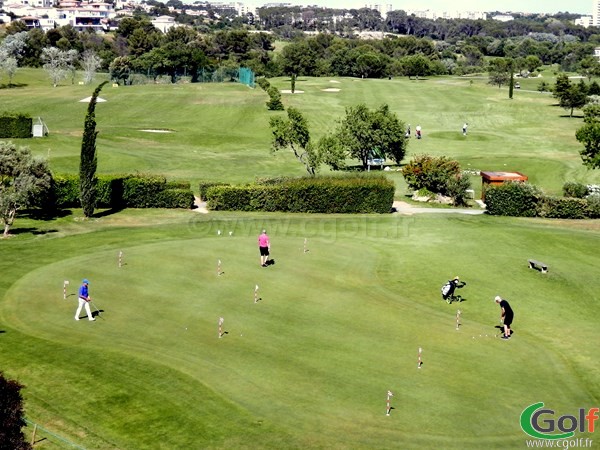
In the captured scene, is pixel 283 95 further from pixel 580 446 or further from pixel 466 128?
pixel 580 446

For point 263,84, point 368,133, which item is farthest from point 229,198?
point 263,84

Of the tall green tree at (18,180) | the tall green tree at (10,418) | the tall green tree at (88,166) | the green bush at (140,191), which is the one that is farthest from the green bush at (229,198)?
the tall green tree at (10,418)

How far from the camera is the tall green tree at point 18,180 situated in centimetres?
4844

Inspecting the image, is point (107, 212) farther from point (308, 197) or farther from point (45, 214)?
point (308, 197)

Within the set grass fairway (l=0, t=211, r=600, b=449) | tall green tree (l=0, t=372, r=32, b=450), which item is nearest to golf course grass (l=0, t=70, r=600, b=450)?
grass fairway (l=0, t=211, r=600, b=449)

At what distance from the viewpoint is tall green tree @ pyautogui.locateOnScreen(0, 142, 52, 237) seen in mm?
48438

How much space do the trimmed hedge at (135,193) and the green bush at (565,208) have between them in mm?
25522

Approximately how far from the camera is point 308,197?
58969 millimetres

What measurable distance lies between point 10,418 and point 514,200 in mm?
46969

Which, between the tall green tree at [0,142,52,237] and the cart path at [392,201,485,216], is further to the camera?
the cart path at [392,201,485,216]

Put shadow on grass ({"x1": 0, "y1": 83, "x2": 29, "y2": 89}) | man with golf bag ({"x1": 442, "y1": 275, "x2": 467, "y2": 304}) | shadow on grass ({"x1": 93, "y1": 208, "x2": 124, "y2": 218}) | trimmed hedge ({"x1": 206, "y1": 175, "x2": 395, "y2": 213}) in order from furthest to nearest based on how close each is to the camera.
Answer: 1. shadow on grass ({"x1": 0, "y1": 83, "x2": 29, "y2": 89})
2. trimmed hedge ({"x1": 206, "y1": 175, "x2": 395, "y2": 213})
3. shadow on grass ({"x1": 93, "y1": 208, "x2": 124, "y2": 218})
4. man with golf bag ({"x1": 442, "y1": 275, "x2": 467, "y2": 304})

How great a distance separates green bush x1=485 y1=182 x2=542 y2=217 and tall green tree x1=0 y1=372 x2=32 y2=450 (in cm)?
4568

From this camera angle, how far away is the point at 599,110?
276 ft

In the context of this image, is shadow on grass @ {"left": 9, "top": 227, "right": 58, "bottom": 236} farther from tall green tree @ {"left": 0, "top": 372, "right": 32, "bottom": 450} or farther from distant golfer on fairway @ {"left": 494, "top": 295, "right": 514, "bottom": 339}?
tall green tree @ {"left": 0, "top": 372, "right": 32, "bottom": 450}
